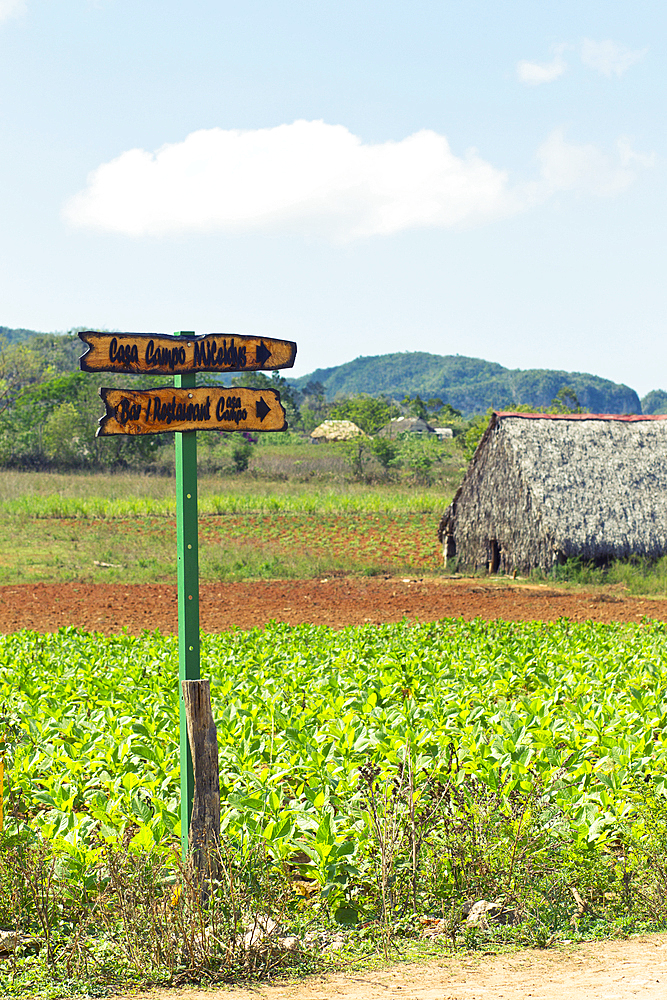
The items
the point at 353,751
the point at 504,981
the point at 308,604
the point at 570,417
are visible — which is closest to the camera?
the point at 504,981

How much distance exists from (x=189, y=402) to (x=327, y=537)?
19783 millimetres

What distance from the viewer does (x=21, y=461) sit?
131ft

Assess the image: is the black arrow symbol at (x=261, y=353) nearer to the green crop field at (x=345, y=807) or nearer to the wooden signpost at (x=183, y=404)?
the wooden signpost at (x=183, y=404)

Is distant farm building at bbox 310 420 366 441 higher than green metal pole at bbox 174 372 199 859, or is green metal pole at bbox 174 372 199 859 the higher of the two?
distant farm building at bbox 310 420 366 441

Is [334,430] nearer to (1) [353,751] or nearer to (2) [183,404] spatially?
(1) [353,751]

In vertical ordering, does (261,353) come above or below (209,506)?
above

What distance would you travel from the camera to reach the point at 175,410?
4.18 metres

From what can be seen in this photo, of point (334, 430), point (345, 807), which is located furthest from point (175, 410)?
point (334, 430)

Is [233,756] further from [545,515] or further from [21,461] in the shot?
[21,461]

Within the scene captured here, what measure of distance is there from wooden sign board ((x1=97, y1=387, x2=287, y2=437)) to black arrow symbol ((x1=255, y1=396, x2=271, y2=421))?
0.9 inches

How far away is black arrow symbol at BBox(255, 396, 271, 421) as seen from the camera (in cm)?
437

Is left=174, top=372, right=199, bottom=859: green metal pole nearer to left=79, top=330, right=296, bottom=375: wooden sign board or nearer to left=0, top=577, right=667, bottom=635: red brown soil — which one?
left=79, top=330, right=296, bottom=375: wooden sign board

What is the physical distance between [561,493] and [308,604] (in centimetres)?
589

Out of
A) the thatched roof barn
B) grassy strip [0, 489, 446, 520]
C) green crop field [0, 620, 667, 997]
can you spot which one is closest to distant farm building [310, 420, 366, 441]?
grassy strip [0, 489, 446, 520]
